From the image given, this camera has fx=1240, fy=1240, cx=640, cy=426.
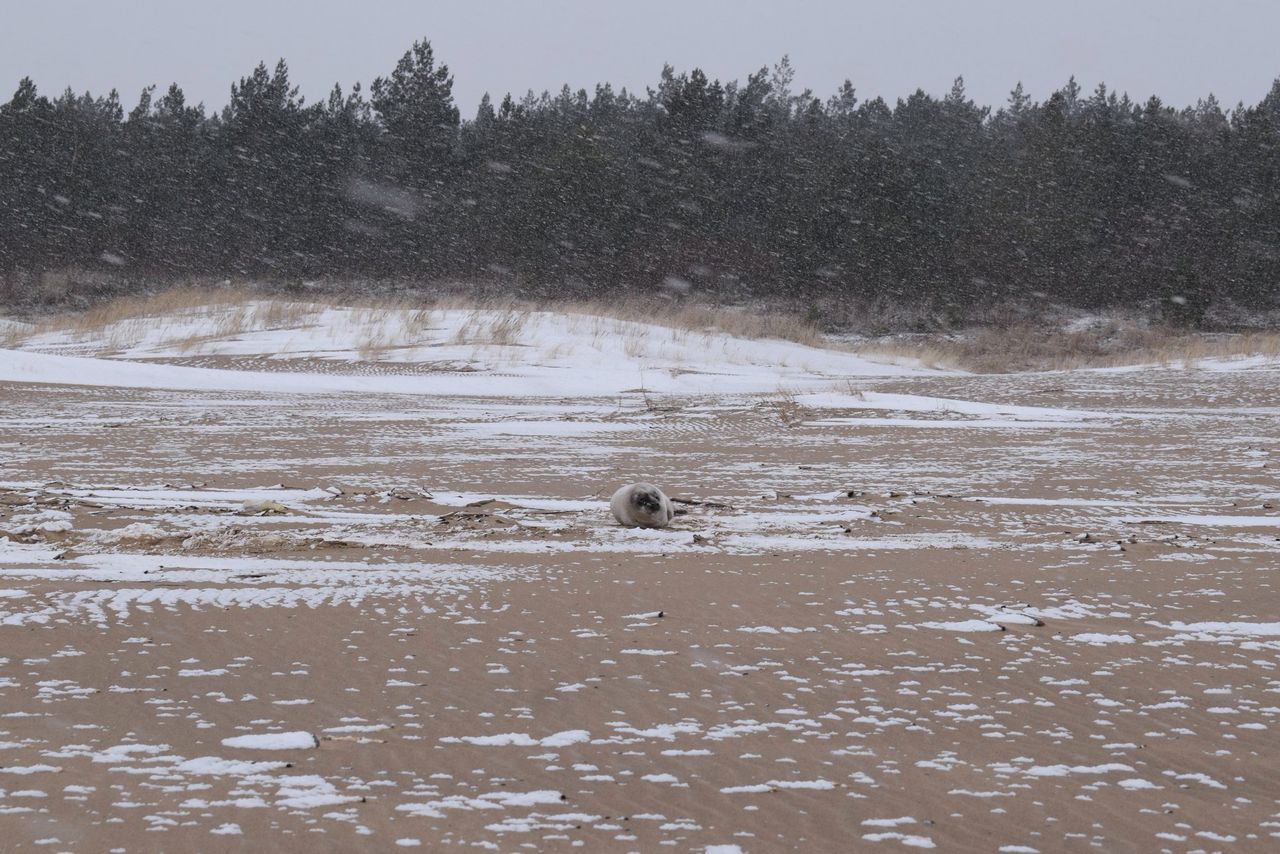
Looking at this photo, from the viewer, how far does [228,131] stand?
164 feet

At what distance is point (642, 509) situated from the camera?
5.98 metres

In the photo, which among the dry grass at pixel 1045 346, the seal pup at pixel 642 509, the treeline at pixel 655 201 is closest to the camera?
the seal pup at pixel 642 509

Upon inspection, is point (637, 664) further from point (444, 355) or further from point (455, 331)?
point (455, 331)

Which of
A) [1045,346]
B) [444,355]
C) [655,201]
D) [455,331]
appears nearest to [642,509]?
[444,355]

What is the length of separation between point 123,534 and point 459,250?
40953mm

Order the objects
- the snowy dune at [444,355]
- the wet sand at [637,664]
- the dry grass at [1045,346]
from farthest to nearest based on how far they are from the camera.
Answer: the dry grass at [1045,346], the snowy dune at [444,355], the wet sand at [637,664]

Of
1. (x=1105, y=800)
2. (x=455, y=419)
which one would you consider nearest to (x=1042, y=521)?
(x=1105, y=800)

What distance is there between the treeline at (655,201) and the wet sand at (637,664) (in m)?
35.2

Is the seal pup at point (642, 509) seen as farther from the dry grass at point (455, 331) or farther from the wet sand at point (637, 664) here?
the dry grass at point (455, 331)

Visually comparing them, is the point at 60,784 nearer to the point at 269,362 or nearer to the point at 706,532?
the point at 706,532

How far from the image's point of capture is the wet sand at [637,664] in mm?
2402

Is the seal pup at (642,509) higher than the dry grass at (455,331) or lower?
lower

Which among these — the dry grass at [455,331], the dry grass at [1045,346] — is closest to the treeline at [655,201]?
the dry grass at [1045,346]

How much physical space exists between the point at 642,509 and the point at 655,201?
1599 inches
